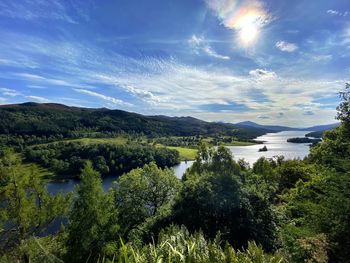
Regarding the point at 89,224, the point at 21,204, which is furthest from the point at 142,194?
the point at 21,204

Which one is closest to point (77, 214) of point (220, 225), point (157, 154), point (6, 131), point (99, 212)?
point (99, 212)

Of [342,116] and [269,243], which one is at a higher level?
[342,116]

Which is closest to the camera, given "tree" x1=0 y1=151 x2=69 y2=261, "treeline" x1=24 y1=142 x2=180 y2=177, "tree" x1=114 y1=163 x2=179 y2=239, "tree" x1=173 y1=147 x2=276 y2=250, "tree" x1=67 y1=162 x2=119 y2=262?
"tree" x1=173 y1=147 x2=276 y2=250

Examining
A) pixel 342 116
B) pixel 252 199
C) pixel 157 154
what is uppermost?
pixel 342 116

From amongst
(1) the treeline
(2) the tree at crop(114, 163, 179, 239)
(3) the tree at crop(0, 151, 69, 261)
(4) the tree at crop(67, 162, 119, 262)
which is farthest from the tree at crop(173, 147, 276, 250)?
(1) the treeline

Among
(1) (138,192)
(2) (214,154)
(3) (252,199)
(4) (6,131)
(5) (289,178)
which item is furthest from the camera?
(4) (6,131)

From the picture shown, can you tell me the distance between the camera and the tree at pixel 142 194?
29.3m

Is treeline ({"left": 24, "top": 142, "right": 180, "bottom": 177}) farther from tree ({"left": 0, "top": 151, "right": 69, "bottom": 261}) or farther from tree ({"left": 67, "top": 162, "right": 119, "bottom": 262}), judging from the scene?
tree ({"left": 67, "top": 162, "right": 119, "bottom": 262})

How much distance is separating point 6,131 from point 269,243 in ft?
578

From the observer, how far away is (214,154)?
36156 millimetres

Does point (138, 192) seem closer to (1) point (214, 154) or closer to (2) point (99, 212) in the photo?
(2) point (99, 212)

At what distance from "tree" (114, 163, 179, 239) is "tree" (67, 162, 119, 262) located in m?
3.64

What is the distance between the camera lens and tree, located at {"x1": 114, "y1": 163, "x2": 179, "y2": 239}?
29.3 metres

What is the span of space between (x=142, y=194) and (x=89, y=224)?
8309mm
